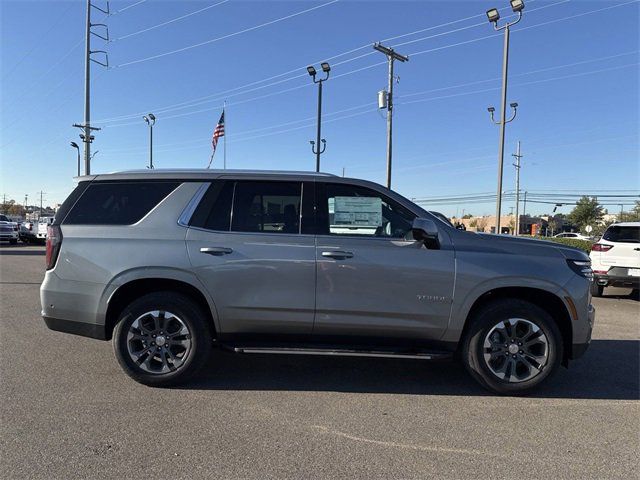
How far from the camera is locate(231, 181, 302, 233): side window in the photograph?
4.47 m

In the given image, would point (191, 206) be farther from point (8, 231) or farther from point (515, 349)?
point (8, 231)

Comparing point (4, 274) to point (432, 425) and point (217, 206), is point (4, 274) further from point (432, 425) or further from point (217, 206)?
point (432, 425)

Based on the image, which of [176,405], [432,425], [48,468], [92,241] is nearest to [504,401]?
[432,425]

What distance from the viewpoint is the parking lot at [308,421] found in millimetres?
3100

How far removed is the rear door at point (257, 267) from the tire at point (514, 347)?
5.05 feet

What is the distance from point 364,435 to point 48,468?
2075 millimetres

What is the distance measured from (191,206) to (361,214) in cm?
159

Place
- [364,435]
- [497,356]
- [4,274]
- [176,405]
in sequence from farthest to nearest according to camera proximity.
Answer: [4,274], [497,356], [176,405], [364,435]

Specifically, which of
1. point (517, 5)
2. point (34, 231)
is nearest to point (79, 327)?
point (517, 5)

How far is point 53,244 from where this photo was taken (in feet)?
14.8

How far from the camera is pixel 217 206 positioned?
4.54 meters

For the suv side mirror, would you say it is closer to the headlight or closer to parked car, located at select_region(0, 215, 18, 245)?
the headlight

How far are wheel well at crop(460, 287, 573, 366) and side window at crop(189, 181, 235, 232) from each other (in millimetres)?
2408

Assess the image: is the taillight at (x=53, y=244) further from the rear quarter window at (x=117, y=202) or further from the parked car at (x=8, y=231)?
the parked car at (x=8, y=231)
